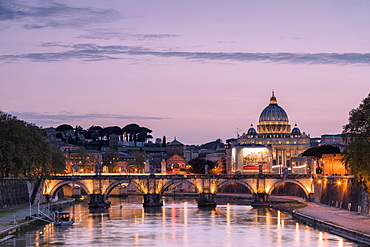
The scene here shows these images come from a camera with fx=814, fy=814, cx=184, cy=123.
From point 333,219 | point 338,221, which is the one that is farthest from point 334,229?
point 333,219

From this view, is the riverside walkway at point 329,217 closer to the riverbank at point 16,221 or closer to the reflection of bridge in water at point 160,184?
the riverbank at point 16,221

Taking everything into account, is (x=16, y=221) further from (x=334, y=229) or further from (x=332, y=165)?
(x=332, y=165)

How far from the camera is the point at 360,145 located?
80.0m

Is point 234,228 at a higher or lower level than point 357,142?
lower

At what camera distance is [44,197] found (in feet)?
403

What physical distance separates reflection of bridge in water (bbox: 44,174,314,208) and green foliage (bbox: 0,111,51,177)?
8.84 metres

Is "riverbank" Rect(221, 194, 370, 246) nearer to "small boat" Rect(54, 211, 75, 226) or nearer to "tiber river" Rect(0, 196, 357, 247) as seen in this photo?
"tiber river" Rect(0, 196, 357, 247)

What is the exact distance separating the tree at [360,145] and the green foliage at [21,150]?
37.8 m

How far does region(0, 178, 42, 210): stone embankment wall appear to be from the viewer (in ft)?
327

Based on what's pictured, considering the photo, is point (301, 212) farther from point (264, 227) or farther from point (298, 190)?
point (298, 190)

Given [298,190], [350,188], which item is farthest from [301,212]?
[298,190]

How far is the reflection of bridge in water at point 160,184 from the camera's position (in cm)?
12494

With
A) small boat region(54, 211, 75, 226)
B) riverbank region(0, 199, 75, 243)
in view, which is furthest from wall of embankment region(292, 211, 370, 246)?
riverbank region(0, 199, 75, 243)

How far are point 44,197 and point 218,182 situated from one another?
27.2m
